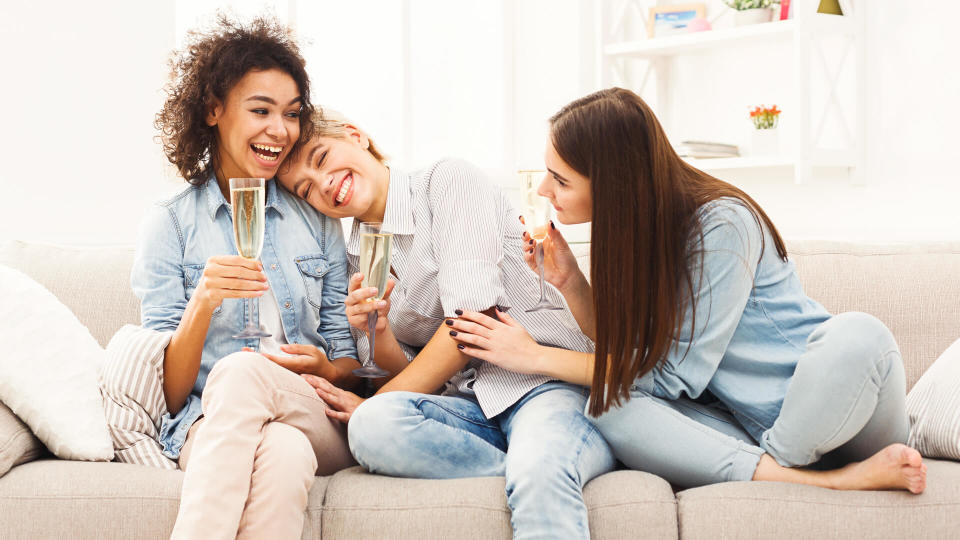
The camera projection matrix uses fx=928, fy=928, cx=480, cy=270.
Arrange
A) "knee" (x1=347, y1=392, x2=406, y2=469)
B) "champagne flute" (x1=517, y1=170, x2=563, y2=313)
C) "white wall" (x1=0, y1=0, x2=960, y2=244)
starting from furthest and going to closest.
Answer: "champagne flute" (x1=517, y1=170, x2=563, y2=313) → "white wall" (x1=0, y1=0, x2=960, y2=244) → "knee" (x1=347, y1=392, x2=406, y2=469)

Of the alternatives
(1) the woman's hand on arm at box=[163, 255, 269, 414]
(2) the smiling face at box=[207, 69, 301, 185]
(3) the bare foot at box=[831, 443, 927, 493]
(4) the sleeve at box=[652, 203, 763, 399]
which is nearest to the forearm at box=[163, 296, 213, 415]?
(1) the woman's hand on arm at box=[163, 255, 269, 414]

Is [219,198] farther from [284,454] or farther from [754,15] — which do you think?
[754,15]

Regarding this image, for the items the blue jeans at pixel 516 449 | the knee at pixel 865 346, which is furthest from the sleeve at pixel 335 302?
the knee at pixel 865 346

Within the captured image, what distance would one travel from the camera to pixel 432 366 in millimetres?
1827

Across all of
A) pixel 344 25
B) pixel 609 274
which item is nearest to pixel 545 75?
pixel 344 25

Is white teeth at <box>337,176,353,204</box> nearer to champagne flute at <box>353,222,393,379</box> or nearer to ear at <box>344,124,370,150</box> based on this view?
ear at <box>344,124,370,150</box>

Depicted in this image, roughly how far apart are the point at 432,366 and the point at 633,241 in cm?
48

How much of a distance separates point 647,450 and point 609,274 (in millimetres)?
319

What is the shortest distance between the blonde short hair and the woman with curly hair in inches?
1.3

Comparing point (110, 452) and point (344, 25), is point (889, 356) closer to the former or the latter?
point (110, 452)

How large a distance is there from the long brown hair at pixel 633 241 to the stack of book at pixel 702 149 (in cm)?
186

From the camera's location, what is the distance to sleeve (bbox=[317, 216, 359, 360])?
205 centimetres

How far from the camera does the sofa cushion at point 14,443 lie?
167 centimetres

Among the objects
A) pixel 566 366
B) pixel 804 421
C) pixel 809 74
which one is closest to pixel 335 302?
pixel 566 366
